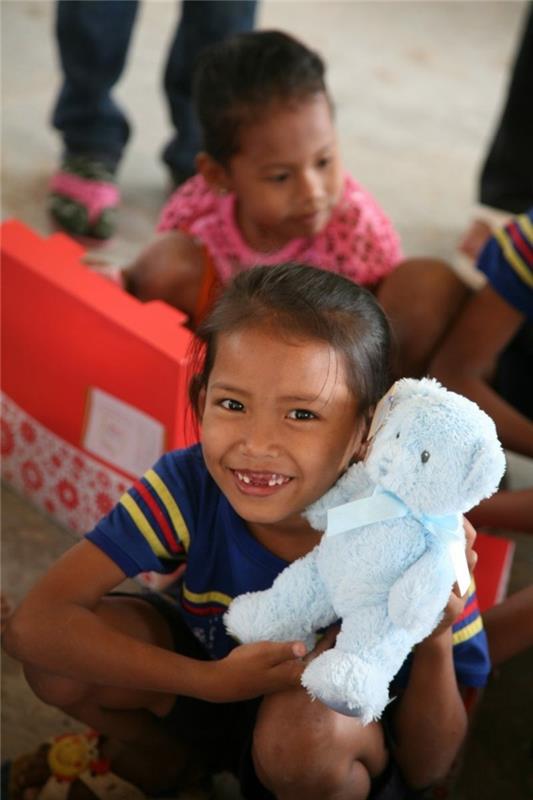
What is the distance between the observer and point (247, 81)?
1580 millimetres

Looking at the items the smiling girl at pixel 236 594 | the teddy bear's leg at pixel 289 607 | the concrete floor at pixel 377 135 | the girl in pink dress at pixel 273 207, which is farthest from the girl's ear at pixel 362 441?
the girl in pink dress at pixel 273 207

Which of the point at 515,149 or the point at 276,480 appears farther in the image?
the point at 515,149

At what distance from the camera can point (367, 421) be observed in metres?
1.04

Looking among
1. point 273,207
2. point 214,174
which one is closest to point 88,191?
point 214,174

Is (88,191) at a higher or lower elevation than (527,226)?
lower

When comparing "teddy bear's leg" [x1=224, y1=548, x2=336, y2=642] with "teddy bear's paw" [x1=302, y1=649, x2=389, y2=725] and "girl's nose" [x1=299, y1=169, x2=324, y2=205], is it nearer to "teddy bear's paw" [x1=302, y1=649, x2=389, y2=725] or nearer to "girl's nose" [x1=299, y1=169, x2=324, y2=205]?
"teddy bear's paw" [x1=302, y1=649, x2=389, y2=725]

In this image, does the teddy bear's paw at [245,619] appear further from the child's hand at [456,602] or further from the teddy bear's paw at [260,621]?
the child's hand at [456,602]

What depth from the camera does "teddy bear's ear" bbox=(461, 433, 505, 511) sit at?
84cm

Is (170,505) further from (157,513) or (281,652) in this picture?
(281,652)

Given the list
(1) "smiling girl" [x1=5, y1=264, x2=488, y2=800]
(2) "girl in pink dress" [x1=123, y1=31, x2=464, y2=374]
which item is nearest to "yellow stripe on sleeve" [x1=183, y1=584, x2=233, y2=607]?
(1) "smiling girl" [x1=5, y1=264, x2=488, y2=800]

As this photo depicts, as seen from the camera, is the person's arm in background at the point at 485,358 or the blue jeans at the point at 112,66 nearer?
the person's arm in background at the point at 485,358

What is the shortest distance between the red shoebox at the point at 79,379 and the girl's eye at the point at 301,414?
32 centimetres

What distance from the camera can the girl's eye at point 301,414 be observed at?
0.99 metres

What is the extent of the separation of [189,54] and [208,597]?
135cm
